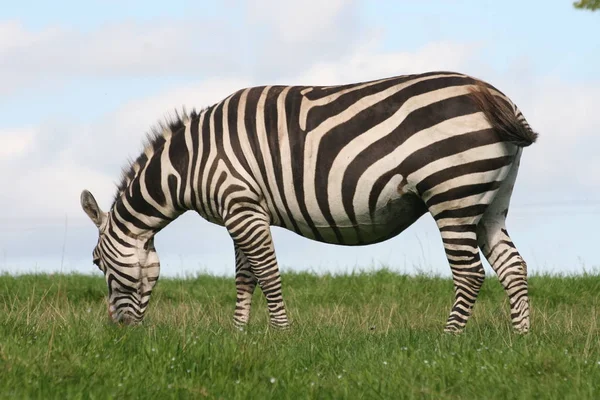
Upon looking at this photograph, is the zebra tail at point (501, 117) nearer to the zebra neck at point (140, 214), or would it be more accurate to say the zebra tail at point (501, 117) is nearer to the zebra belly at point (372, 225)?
the zebra belly at point (372, 225)

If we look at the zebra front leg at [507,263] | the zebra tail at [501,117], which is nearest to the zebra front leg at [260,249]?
the zebra front leg at [507,263]

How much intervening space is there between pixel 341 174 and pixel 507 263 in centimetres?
222

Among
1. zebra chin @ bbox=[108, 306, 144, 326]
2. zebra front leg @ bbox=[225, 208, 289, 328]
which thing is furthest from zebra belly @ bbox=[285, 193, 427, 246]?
zebra chin @ bbox=[108, 306, 144, 326]

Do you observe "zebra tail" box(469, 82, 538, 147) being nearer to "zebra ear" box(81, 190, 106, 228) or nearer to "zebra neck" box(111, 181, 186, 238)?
"zebra neck" box(111, 181, 186, 238)

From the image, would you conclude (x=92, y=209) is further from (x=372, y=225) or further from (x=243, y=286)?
(x=372, y=225)

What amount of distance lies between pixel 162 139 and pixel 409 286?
6.33 m

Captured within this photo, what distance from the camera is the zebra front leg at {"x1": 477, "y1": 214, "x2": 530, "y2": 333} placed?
9375 mm

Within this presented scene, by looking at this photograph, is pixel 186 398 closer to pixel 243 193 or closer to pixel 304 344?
pixel 304 344

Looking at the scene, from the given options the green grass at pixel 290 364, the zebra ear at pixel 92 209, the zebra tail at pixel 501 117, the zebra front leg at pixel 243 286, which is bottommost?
the green grass at pixel 290 364

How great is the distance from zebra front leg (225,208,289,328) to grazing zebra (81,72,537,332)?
0.05 feet

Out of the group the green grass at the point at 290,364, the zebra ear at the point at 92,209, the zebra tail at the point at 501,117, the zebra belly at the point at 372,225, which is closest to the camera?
the green grass at the point at 290,364

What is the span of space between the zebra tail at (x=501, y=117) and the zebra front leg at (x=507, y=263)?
1202 mm

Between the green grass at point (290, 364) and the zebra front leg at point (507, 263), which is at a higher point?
the zebra front leg at point (507, 263)

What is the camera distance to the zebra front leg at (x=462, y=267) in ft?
29.1
